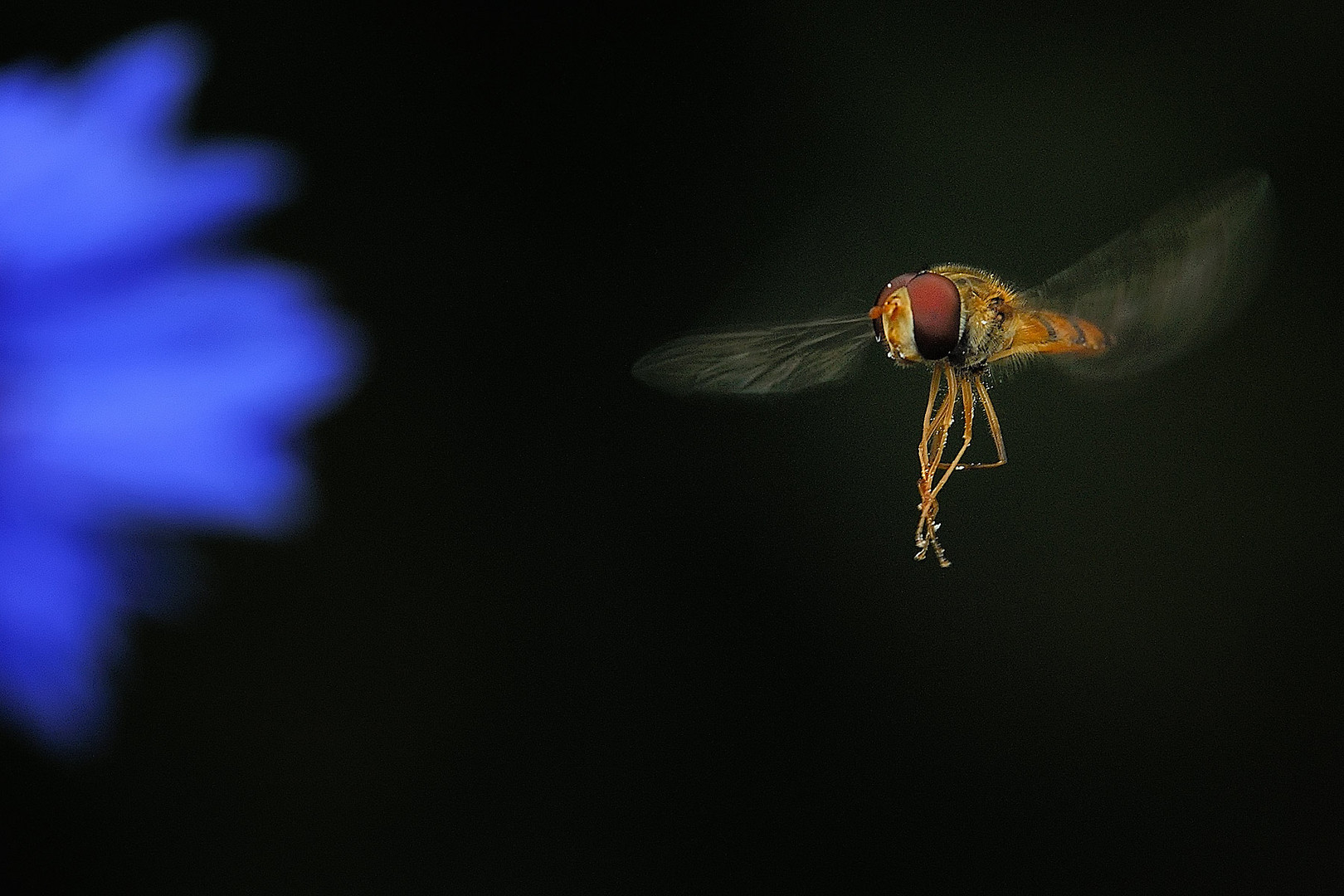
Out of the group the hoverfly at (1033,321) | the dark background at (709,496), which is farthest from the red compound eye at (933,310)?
the dark background at (709,496)

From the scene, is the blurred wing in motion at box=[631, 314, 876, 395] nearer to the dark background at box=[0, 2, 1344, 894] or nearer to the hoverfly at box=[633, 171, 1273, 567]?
the hoverfly at box=[633, 171, 1273, 567]

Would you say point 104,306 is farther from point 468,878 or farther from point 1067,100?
point 1067,100

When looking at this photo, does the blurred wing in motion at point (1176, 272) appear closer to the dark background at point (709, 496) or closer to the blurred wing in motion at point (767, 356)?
the blurred wing in motion at point (767, 356)

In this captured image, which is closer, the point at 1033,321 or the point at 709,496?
the point at 1033,321

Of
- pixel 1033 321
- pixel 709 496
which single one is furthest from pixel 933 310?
pixel 709 496

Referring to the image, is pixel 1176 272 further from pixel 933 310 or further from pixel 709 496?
pixel 709 496

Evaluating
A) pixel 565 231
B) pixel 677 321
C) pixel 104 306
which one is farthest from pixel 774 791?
pixel 104 306
